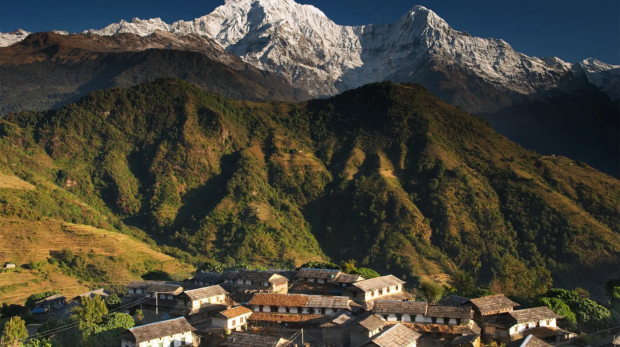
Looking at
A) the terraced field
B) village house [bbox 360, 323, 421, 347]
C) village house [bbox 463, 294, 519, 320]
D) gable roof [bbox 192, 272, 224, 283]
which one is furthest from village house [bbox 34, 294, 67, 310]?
village house [bbox 463, 294, 519, 320]

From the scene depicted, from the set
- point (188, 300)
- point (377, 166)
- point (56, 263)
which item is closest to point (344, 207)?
point (377, 166)

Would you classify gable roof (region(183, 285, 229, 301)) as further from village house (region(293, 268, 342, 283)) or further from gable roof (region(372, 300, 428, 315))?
gable roof (region(372, 300, 428, 315))

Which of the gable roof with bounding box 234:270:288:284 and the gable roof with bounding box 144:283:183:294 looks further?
the gable roof with bounding box 234:270:288:284

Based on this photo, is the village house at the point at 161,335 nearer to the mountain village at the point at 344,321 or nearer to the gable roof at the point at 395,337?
the mountain village at the point at 344,321

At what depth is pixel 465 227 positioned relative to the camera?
95188 mm

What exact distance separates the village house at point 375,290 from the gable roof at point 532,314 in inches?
424

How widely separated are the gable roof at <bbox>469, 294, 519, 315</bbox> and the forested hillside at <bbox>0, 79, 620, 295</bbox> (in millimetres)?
38495

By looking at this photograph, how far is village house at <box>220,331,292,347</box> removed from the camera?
115ft

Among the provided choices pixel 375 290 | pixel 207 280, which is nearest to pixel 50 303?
pixel 207 280

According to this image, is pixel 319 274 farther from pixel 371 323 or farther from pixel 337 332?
pixel 371 323

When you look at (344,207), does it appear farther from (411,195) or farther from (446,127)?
(446,127)

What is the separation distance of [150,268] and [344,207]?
39688 mm

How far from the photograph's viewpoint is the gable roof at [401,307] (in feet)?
130

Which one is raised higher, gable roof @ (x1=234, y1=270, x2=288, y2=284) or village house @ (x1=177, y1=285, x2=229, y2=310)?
gable roof @ (x1=234, y1=270, x2=288, y2=284)
